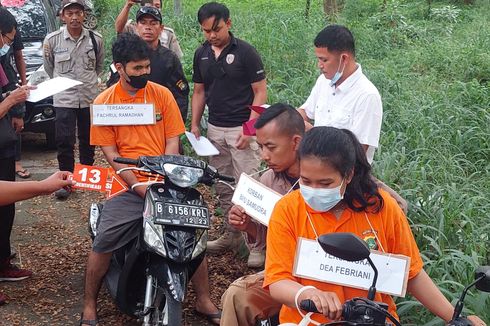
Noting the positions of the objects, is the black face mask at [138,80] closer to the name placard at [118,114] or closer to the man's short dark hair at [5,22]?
the name placard at [118,114]

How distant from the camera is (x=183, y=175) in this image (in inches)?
148

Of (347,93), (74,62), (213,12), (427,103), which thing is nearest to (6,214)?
(213,12)

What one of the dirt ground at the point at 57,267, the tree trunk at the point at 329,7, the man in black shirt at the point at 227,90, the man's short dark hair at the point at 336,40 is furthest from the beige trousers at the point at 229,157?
the tree trunk at the point at 329,7

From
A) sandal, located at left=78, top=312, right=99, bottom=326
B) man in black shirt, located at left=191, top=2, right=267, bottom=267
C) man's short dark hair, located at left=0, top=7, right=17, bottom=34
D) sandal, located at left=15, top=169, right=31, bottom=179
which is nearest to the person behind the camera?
sandal, located at left=78, top=312, right=99, bottom=326

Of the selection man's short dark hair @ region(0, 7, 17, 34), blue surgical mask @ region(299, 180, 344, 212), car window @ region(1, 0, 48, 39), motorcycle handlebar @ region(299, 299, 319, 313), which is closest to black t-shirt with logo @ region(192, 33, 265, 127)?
man's short dark hair @ region(0, 7, 17, 34)

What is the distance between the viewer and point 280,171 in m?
3.46

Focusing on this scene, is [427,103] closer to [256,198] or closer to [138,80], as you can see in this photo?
[138,80]

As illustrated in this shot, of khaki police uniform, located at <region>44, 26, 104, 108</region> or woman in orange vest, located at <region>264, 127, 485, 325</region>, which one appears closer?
woman in orange vest, located at <region>264, 127, 485, 325</region>

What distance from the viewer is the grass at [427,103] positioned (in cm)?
425

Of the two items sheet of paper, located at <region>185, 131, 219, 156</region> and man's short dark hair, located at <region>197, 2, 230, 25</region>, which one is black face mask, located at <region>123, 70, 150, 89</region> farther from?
man's short dark hair, located at <region>197, 2, 230, 25</region>

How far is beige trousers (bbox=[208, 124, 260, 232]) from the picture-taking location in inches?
212

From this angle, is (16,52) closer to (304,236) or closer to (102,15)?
(304,236)

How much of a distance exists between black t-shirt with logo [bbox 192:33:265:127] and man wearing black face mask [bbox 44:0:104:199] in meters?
1.57

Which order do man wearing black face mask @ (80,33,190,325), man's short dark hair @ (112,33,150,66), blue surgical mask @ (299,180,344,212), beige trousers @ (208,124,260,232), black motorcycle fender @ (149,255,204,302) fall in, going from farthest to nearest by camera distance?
beige trousers @ (208,124,260,232) → man's short dark hair @ (112,33,150,66) → man wearing black face mask @ (80,33,190,325) → black motorcycle fender @ (149,255,204,302) → blue surgical mask @ (299,180,344,212)
